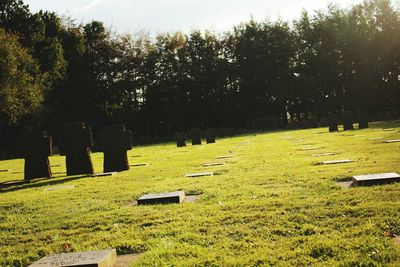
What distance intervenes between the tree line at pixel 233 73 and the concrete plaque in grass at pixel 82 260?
4004cm

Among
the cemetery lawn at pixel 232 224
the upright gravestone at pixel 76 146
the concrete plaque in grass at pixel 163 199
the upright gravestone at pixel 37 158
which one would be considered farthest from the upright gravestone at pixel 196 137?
the concrete plaque in grass at pixel 163 199

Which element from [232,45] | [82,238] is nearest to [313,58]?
[232,45]

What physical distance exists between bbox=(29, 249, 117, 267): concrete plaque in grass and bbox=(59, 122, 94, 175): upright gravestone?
28.9 ft

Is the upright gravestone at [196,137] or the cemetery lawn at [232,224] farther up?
the upright gravestone at [196,137]

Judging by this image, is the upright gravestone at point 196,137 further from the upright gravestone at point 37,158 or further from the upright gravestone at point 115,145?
the upright gravestone at point 37,158

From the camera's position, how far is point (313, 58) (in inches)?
2018

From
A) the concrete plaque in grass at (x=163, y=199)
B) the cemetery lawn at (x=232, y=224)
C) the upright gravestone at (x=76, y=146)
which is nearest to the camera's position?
the cemetery lawn at (x=232, y=224)

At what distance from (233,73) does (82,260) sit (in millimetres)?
51755

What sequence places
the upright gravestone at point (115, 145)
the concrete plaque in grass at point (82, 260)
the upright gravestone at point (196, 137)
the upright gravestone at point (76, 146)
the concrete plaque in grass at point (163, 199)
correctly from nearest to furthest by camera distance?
the concrete plaque in grass at point (82, 260) < the concrete plaque in grass at point (163, 199) < the upright gravestone at point (76, 146) < the upright gravestone at point (115, 145) < the upright gravestone at point (196, 137)

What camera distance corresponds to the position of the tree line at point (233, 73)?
46156 millimetres

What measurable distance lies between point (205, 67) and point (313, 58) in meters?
13.7

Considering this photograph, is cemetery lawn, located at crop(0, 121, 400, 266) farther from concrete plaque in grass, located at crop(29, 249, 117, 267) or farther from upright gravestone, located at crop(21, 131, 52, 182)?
upright gravestone, located at crop(21, 131, 52, 182)

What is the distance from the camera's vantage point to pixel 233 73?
2127 inches

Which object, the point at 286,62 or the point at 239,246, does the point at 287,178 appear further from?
the point at 286,62
